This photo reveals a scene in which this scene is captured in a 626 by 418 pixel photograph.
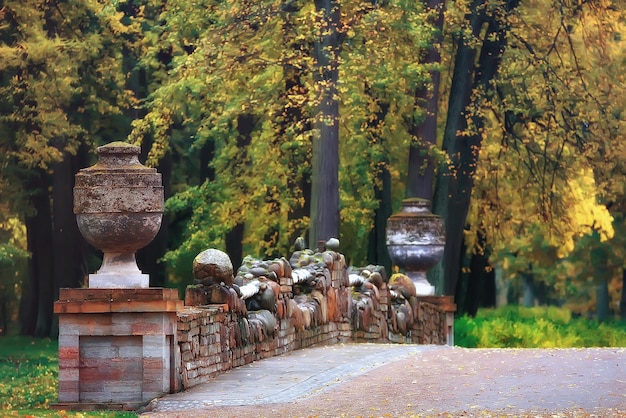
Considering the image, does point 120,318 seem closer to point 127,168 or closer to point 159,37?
point 127,168

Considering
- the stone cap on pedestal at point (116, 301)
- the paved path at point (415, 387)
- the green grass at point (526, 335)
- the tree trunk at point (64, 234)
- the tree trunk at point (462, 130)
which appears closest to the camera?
the paved path at point (415, 387)

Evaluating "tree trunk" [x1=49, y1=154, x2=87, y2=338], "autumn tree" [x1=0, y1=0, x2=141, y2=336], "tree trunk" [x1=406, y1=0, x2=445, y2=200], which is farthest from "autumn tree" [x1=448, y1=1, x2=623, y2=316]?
Answer: "tree trunk" [x1=49, y1=154, x2=87, y2=338]

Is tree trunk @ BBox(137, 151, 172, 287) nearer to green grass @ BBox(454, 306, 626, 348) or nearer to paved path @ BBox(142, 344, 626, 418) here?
green grass @ BBox(454, 306, 626, 348)

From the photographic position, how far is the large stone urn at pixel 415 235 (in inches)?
1026

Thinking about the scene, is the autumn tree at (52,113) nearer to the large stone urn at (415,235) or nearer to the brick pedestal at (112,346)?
the large stone urn at (415,235)

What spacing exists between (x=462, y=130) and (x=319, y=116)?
5347 millimetres

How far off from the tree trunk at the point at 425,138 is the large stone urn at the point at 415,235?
125 inches

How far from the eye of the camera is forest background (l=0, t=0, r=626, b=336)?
27.2 m

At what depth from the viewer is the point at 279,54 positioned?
2811 centimetres

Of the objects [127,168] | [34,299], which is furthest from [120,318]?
[34,299]

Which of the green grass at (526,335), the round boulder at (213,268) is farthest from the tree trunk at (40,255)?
the round boulder at (213,268)

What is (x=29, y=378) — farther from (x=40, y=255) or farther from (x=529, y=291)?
(x=529, y=291)

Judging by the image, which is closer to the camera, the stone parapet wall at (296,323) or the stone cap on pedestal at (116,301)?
the stone cap on pedestal at (116,301)

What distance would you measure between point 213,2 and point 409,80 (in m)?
4.00
